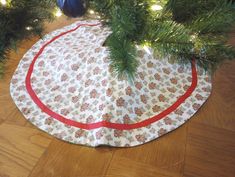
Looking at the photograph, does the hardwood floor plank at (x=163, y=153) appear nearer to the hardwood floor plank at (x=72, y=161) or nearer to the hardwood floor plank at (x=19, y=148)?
the hardwood floor plank at (x=72, y=161)

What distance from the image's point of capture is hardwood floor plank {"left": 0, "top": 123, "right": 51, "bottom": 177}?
646 mm

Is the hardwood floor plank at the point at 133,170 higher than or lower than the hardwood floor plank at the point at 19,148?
lower

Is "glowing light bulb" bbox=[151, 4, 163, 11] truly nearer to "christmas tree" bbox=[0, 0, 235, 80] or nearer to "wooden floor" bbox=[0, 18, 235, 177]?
"christmas tree" bbox=[0, 0, 235, 80]

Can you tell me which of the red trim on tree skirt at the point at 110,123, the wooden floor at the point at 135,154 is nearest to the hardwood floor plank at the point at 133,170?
the wooden floor at the point at 135,154

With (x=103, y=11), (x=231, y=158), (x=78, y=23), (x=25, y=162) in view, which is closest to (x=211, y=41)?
(x=103, y=11)

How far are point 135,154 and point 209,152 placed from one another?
191 mm

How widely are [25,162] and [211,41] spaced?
0.54 metres

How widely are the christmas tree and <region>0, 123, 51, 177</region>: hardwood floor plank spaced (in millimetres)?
384

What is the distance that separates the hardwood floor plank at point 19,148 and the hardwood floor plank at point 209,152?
38 centimetres

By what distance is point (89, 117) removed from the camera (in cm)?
75

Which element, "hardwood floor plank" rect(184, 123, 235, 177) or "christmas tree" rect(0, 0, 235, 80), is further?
"hardwood floor plank" rect(184, 123, 235, 177)

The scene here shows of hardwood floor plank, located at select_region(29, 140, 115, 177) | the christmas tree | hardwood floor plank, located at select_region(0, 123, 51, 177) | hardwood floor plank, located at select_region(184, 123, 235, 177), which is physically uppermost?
the christmas tree

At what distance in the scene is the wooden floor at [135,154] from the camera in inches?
24.8

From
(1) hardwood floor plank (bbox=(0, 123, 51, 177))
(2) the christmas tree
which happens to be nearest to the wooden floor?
(1) hardwood floor plank (bbox=(0, 123, 51, 177))
